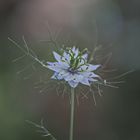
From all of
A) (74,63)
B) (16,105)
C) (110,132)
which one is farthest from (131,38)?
(74,63)

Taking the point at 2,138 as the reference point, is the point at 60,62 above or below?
below

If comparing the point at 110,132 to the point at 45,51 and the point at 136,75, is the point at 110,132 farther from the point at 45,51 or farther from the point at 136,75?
the point at 45,51

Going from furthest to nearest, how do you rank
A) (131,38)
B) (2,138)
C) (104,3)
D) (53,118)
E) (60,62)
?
(104,3), (131,38), (53,118), (2,138), (60,62)

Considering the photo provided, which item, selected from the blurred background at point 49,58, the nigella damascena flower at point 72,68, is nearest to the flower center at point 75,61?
the nigella damascena flower at point 72,68

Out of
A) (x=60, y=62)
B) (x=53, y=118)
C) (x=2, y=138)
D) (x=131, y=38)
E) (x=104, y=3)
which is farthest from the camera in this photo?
(x=104, y=3)

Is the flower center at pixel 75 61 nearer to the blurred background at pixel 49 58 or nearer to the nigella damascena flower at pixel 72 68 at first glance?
the nigella damascena flower at pixel 72 68

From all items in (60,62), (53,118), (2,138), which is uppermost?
(53,118)

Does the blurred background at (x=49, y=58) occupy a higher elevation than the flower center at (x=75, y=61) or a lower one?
higher
